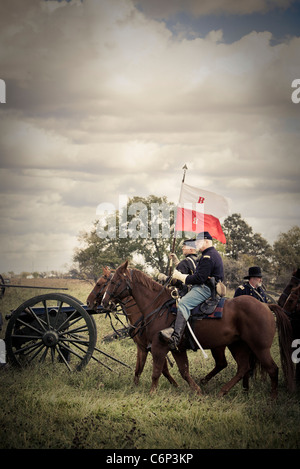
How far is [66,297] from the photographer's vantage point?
318 inches

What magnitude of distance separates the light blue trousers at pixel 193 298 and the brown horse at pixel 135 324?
3.22 ft

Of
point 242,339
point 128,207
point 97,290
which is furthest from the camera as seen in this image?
point 128,207

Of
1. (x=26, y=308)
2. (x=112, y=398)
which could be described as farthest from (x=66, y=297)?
(x=112, y=398)

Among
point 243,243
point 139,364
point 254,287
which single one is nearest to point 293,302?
point 254,287

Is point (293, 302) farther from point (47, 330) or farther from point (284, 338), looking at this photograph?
A: point (47, 330)

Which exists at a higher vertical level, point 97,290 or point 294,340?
A: point 97,290

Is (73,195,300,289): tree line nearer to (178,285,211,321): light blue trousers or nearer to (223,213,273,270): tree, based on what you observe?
(223,213,273,270): tree

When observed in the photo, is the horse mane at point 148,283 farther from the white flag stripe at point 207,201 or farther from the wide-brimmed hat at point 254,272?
the white flag stripe at point 207,201

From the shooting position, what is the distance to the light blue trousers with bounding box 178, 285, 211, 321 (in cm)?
741

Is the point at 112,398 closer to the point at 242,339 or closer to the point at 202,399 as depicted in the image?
the point at 202,399

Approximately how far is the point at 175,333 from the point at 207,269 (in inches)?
46.6
